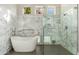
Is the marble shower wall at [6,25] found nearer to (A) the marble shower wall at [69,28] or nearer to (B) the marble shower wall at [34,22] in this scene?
(B) the marble shower wall at [34,22]

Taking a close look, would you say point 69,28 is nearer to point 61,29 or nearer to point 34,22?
point 61,29

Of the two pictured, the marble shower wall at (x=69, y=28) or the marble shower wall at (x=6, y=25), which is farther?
the marble shower wall at (x=69, y=28)

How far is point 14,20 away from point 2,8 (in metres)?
0.30

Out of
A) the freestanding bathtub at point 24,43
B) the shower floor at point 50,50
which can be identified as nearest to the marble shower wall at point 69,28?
the shower floor at point 50,50

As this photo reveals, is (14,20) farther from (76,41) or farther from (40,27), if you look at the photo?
(76,41)

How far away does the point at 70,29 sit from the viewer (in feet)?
8.48

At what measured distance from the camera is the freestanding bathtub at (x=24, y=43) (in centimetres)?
238

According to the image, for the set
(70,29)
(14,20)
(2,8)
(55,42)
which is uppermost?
(2,8)

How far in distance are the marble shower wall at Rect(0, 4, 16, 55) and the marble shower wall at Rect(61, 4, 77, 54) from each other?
975mm

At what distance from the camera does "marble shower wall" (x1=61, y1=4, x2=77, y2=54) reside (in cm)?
251

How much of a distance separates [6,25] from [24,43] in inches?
18.9

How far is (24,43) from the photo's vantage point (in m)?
2.42

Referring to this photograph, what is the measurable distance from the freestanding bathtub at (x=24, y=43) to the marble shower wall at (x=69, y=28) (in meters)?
0.59
